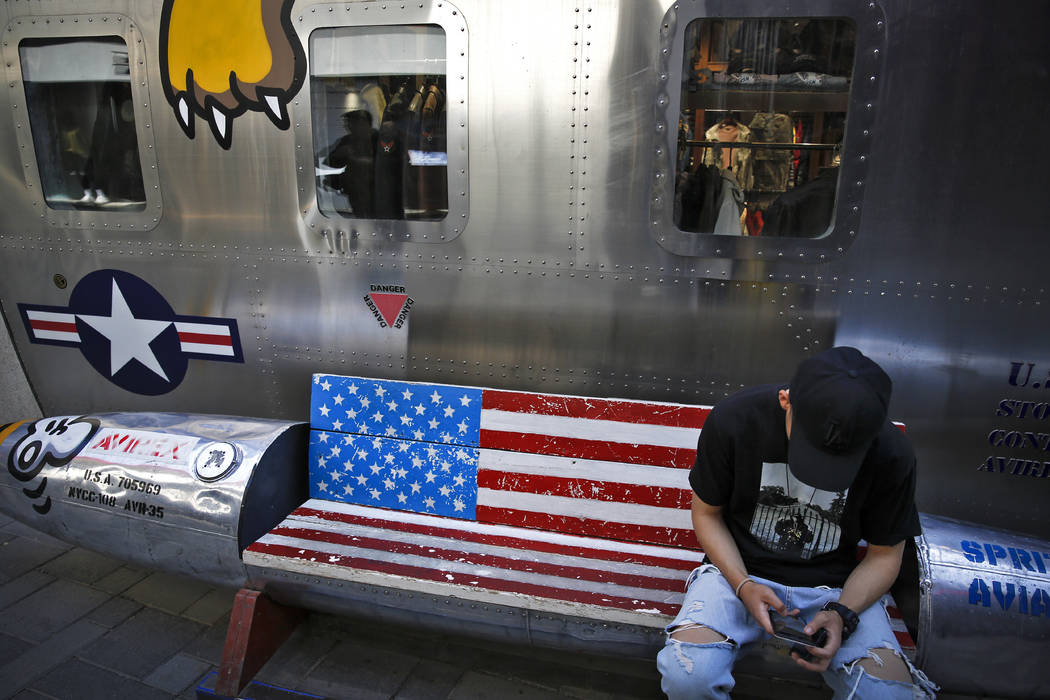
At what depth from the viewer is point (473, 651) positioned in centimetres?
296

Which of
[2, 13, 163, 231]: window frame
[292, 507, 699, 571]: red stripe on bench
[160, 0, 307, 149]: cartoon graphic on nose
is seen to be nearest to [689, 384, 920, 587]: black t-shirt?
[292, 507, 699, 571]: red stripe on bench

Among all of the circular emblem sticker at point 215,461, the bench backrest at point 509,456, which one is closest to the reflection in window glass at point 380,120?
the bench backrest at point 509,456

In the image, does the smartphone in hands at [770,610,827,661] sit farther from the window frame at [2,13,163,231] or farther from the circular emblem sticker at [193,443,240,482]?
the window frame at [2,13,163,231]

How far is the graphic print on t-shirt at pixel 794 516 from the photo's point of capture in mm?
2082

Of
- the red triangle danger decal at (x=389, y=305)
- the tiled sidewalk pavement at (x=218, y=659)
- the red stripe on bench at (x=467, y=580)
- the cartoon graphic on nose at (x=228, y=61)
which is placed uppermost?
the cartoon graphic on nose at (x=228, y=61)

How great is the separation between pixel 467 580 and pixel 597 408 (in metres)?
0.92

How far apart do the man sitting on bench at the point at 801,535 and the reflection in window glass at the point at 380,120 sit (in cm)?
175

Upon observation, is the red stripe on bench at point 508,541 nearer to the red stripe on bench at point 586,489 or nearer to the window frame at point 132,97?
the red stripe on bench at point 586,489

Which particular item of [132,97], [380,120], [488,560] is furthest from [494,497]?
[132,97]

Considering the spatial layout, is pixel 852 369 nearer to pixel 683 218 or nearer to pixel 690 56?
pixel 683 218

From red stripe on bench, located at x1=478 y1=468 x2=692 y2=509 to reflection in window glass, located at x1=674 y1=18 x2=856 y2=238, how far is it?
3.80 ft

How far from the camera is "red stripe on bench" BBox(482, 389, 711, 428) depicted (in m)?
2.83

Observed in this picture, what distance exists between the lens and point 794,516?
2121mm

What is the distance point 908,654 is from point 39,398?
470 centimetres
